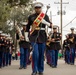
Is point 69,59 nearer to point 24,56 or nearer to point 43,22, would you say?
point 24,56

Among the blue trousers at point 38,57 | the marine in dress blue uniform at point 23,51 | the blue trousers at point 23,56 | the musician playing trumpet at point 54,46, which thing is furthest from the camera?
the musician playing trumpet at point 54,46

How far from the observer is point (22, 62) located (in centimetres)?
1639

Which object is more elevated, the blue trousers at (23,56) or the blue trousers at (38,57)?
the blue trousers at (38,57)

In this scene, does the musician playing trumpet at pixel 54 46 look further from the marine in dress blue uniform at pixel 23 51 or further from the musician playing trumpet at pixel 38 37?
the musician playing trumpet at pixel 38 37

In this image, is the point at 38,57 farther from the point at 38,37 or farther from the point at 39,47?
the point at 38,37

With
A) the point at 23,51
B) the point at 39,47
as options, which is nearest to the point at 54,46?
the point at 23,51

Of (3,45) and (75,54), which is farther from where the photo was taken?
(75,54)

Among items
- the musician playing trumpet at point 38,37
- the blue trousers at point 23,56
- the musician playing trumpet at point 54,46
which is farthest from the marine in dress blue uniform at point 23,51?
the musician playing trumpet at point 38,37

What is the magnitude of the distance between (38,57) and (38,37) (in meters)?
0.56

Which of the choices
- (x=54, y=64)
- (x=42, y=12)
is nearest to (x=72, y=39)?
(x=54, y=64)

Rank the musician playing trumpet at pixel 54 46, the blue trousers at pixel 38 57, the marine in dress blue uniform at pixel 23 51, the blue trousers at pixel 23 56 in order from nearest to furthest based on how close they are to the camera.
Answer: the blue trousers at pixel 38 57
the marine in dress blue uniform at pixel 23 51
the blue trousers at pixel 23 56
the musician playing trumpet at pixel 54 46

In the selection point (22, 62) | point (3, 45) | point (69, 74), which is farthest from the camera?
point (3, 45)

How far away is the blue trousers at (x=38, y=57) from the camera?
10892 mm

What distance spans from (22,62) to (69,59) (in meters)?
6.00
